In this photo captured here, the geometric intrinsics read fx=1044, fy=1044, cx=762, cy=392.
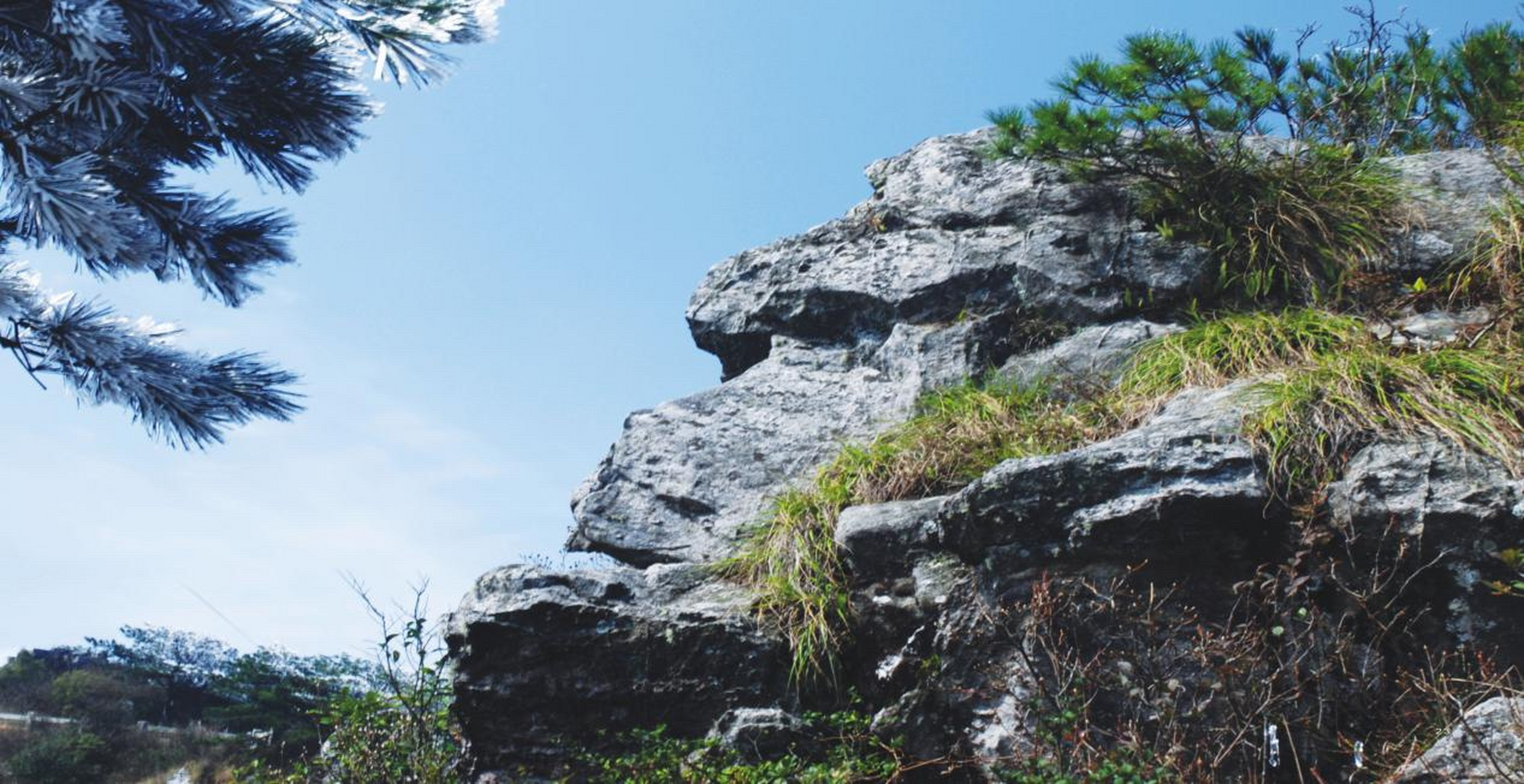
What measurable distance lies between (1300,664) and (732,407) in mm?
2712

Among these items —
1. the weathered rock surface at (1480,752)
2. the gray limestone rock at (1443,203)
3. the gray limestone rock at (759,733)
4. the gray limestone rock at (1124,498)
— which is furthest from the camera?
the gray limestone rock at (1443,203)

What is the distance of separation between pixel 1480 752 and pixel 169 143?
16.3 ft

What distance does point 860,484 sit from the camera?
4.13 metres

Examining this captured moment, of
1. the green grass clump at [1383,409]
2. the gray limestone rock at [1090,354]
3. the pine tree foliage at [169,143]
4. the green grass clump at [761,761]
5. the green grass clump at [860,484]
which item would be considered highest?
the pine tree foliage at [169,143]

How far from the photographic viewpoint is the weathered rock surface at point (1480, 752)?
7.89ft

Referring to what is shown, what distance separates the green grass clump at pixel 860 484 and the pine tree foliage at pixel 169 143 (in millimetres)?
2116

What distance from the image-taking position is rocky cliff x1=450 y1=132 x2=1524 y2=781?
301cm

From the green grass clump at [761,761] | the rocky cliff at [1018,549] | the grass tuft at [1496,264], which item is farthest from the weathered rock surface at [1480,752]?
the grass tuft at [1496,264]

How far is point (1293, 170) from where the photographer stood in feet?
16.3

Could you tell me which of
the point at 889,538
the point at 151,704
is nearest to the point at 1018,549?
the point at 889,538

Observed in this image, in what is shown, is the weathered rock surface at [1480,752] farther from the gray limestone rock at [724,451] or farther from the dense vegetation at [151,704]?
the dense vegetation at [151,704]

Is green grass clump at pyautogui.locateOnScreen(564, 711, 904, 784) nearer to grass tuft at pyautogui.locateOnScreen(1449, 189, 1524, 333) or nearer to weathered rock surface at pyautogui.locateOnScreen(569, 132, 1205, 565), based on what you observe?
weathered rock surface at pyautogui.locateOnScreen(569, 132, 1205, 565)

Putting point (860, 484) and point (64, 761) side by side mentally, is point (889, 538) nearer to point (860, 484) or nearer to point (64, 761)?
point (860, 484)

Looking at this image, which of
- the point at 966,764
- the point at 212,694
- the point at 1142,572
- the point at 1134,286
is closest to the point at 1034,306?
the point at 1134,286
